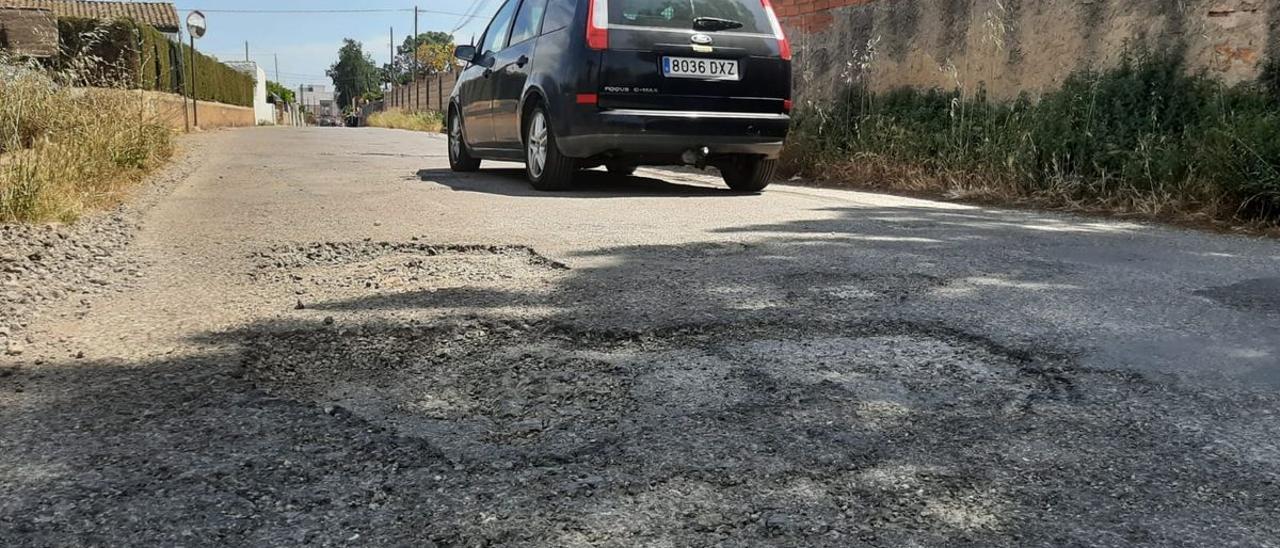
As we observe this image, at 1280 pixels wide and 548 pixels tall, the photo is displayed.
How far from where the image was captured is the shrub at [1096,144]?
539cm

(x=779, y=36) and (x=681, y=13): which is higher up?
(x=681, y=13)

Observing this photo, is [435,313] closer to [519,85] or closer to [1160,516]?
[1160,516]

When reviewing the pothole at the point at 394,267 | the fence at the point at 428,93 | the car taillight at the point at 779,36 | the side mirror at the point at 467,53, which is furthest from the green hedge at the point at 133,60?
the fence at the point at 428,93

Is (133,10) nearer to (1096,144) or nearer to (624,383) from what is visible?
(1096,144)

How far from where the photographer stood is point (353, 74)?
13100 cm

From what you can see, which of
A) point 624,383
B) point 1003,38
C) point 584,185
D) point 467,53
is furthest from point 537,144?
point 624,383

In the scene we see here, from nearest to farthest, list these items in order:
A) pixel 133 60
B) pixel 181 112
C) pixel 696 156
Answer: pixel 696 156 → pixel 133 60 → pixel 181 112

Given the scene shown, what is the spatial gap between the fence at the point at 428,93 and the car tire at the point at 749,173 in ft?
90.3

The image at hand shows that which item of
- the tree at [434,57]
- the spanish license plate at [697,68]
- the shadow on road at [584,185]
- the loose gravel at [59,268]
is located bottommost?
the loose gravel at [59,268]

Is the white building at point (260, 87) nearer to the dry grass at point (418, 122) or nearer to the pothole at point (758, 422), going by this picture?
the dry grass at point (418, 122)

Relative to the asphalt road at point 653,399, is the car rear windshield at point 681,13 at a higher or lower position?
higher

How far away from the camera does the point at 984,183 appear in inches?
Result: 278

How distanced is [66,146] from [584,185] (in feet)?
11.0

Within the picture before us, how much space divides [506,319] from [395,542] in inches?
52.4
